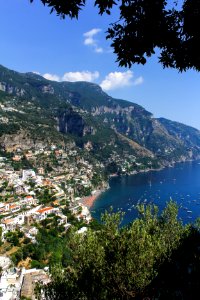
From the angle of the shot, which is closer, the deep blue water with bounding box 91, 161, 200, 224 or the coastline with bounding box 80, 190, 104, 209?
the deep blue water with bounding box 91, 161, 200, 224

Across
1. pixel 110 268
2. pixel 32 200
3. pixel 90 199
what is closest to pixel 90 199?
pixel 90 199

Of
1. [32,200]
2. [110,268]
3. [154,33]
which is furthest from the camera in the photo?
[32,200]

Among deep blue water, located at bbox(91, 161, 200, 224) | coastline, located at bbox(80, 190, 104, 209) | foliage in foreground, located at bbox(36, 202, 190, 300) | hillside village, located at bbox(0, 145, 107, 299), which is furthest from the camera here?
coastline, located at bbox(80, 190, 104, 209)

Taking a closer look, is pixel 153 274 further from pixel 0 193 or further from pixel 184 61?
pixel 0 193

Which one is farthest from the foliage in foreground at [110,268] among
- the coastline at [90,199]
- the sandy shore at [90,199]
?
the sandy shore at [90,199]

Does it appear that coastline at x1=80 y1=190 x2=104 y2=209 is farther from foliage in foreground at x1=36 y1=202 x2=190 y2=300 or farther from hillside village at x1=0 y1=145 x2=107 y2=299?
foliage in foreground at x1=36 y1=202 x2=190 y2=300

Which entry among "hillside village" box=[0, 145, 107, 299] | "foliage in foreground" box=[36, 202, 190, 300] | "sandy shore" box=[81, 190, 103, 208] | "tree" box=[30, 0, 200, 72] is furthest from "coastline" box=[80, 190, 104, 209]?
"tree" box=[30, 0, 200, 72]

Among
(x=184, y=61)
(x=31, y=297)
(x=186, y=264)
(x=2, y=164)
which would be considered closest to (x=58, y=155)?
(x=2, y=164)

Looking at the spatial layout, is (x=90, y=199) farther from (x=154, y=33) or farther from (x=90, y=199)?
(x=154, y=33)

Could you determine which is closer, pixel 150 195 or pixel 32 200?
pixel 32 200
